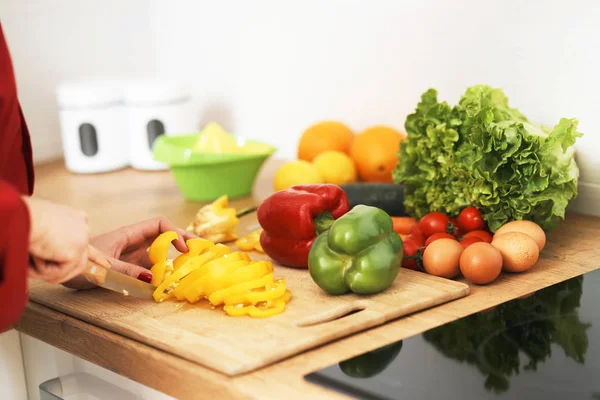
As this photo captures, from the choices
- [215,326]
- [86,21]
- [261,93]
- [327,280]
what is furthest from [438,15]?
[86,21]

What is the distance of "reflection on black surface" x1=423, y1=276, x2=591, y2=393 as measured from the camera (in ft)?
2.97

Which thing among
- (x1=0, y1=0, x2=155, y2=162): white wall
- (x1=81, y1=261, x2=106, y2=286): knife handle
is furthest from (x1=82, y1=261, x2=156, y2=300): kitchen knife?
(x1=0, y1=0, x2=155, y2=162): white wall

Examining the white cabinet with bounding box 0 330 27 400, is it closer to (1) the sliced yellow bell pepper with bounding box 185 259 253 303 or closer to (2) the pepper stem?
(1) the sliced yellow bell pepper with bounding box 185 259 253 303

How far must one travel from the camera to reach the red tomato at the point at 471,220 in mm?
1302

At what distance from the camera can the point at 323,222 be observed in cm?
126

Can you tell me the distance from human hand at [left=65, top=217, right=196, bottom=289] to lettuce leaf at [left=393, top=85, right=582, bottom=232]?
1.45ft

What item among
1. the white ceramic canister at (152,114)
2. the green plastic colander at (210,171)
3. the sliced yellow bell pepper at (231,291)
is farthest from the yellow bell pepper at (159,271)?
the white ceramic canister at (152,114)

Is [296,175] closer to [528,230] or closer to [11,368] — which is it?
[528,230]

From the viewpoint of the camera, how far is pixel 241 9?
85.9 inches

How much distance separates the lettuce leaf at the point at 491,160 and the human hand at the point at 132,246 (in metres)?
0.44

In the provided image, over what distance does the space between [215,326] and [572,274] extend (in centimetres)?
56

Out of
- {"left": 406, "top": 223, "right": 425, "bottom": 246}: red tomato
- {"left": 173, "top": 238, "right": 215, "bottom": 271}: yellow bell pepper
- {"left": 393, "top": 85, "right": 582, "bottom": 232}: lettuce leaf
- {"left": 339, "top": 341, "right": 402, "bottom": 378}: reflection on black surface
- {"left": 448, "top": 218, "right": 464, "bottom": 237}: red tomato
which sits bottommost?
{"left": 339, "top": 341, "right": 402, "bottom": 378}: reflection on black surface

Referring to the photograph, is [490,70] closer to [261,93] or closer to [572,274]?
[572,274]

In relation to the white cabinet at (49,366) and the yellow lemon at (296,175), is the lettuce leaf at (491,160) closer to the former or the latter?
the yellow lemon at (296,175)
